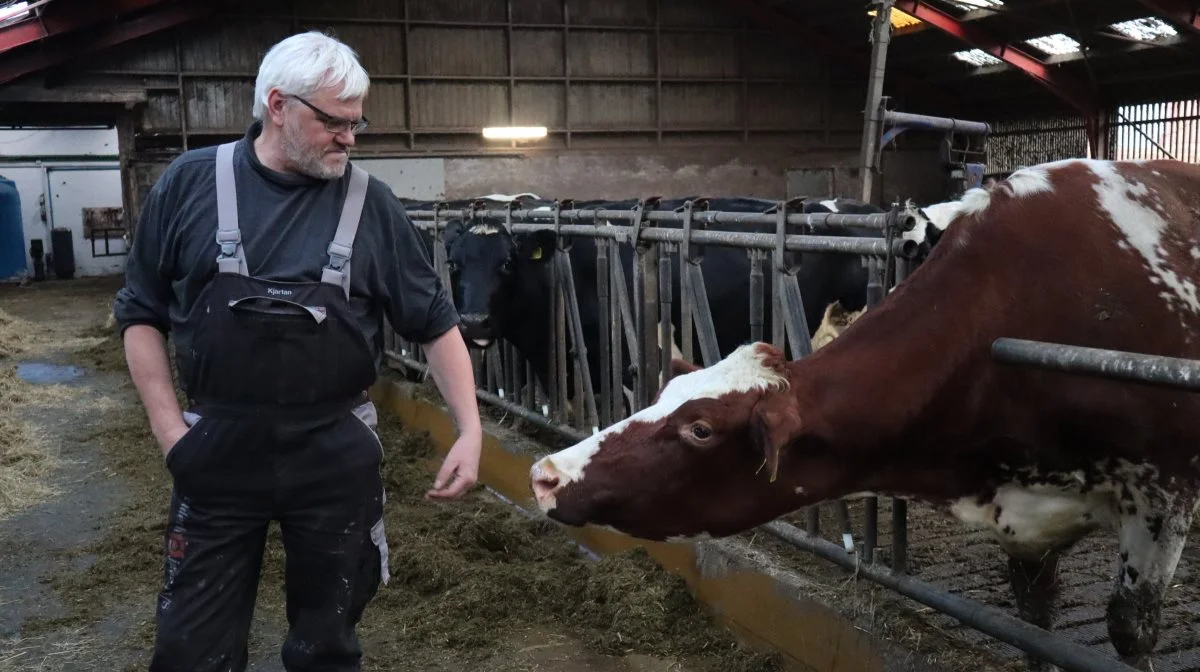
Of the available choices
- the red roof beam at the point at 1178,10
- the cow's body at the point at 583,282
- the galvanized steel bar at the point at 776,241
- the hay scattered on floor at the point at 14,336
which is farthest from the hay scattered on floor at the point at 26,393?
the red roof beam at the point at 1178,10

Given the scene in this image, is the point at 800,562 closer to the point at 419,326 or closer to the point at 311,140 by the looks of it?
the point at 419,326

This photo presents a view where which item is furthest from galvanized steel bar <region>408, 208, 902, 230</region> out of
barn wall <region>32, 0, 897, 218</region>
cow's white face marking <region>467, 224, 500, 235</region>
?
barn wall <region>32, 0, 897, 218</region>

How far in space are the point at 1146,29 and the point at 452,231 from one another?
48.4ft

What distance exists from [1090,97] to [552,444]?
57.3 feet

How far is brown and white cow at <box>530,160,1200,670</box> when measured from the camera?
2.54 m

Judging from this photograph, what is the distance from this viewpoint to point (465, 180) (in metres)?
20.5

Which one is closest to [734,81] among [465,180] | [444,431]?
[465,180]

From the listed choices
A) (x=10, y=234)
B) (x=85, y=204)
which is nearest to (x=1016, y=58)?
(x=10, y=234)

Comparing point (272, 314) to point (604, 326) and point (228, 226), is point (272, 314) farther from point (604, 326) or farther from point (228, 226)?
point (604, 326)

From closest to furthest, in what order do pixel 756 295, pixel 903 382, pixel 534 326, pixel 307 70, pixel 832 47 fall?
pixel 307 70 → pixel 903 382 → pixel 756 295 → pixel 534 326 → pixel 832 47

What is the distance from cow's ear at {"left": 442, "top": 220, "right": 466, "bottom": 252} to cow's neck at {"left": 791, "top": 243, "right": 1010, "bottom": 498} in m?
4.57

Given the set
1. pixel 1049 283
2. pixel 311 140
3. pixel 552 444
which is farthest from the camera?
pixel 552 444

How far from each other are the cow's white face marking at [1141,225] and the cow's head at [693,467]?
3.24 feet

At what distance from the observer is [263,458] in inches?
96.5
